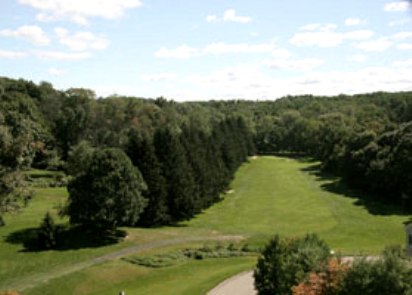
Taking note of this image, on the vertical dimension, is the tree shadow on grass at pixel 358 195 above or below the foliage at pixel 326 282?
below

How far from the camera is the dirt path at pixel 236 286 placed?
113 feet

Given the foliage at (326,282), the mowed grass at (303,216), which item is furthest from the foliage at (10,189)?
the mowed grass at (303,216)

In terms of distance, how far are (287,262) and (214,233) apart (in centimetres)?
2864

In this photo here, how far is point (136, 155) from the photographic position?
58875 mm

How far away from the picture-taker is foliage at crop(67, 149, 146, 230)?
154ft

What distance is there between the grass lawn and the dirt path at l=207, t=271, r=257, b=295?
2.69 ft

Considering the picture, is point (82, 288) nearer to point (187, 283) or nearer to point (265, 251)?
point (187, 283)

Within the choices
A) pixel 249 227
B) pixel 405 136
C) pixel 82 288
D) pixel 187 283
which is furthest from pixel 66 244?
pixel 405 136

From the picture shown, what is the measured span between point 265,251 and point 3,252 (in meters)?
24.3

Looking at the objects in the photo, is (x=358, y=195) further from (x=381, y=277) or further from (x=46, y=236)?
(x=381, y=277)

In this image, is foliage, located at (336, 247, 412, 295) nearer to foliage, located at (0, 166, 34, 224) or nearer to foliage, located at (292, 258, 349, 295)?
foliage, located at (292, 258, 349, 295)

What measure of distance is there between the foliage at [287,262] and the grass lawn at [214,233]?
700 cm

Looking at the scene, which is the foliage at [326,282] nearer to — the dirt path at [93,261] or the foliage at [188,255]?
the foliage at [188,255]

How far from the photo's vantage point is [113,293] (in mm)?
36688
